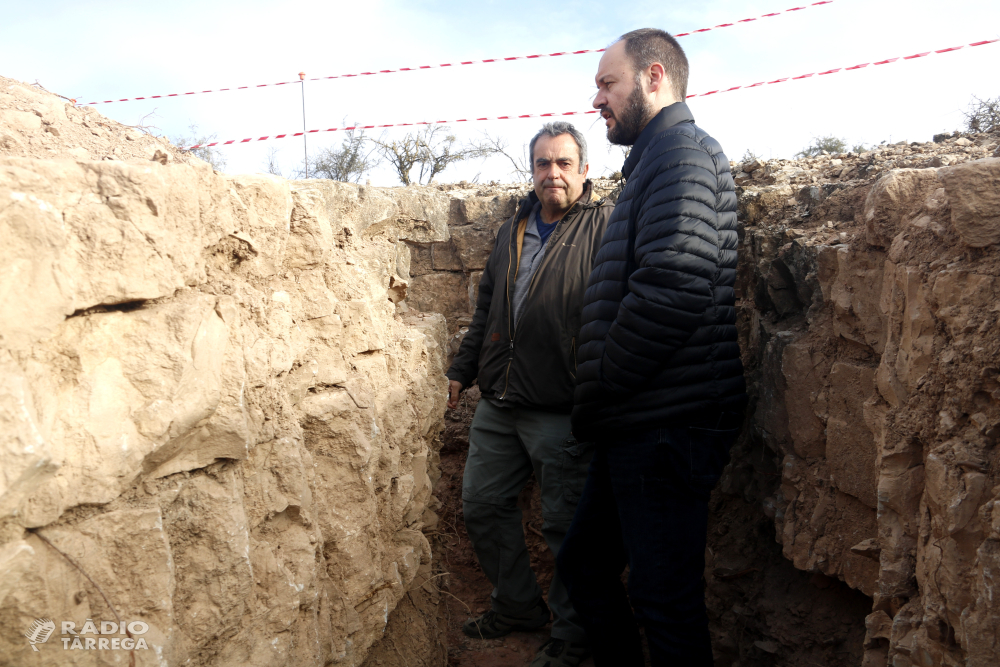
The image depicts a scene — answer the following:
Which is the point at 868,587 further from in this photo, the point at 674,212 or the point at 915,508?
the point at 674,212

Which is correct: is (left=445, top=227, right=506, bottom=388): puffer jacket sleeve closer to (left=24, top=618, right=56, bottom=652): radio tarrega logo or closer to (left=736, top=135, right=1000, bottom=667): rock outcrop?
(left=736, top=135, right=1000, bottom=667): rock outcrop

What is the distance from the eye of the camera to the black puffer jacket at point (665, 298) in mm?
2172

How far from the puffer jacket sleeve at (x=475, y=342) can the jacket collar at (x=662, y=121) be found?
121 cm

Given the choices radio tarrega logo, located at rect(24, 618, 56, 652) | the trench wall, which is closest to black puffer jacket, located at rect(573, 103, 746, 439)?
the trench wall

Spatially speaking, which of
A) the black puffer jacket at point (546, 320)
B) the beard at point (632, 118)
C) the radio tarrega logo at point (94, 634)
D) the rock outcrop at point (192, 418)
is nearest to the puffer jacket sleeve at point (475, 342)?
the black puffer jacket at point (546, 320)

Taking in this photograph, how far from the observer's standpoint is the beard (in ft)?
8.23

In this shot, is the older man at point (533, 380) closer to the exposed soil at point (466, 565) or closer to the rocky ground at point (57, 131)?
the exposed soil at point (466, 565)

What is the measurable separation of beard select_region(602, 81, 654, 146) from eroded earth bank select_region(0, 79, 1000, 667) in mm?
851

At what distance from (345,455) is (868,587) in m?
1.96

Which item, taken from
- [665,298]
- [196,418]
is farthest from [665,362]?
[196,418]

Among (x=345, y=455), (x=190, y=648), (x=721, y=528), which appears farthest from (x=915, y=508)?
(x=190, y=648)

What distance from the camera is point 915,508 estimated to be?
2.10 meters

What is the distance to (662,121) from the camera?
95.7 inches

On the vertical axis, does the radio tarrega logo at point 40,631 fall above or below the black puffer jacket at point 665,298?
below
